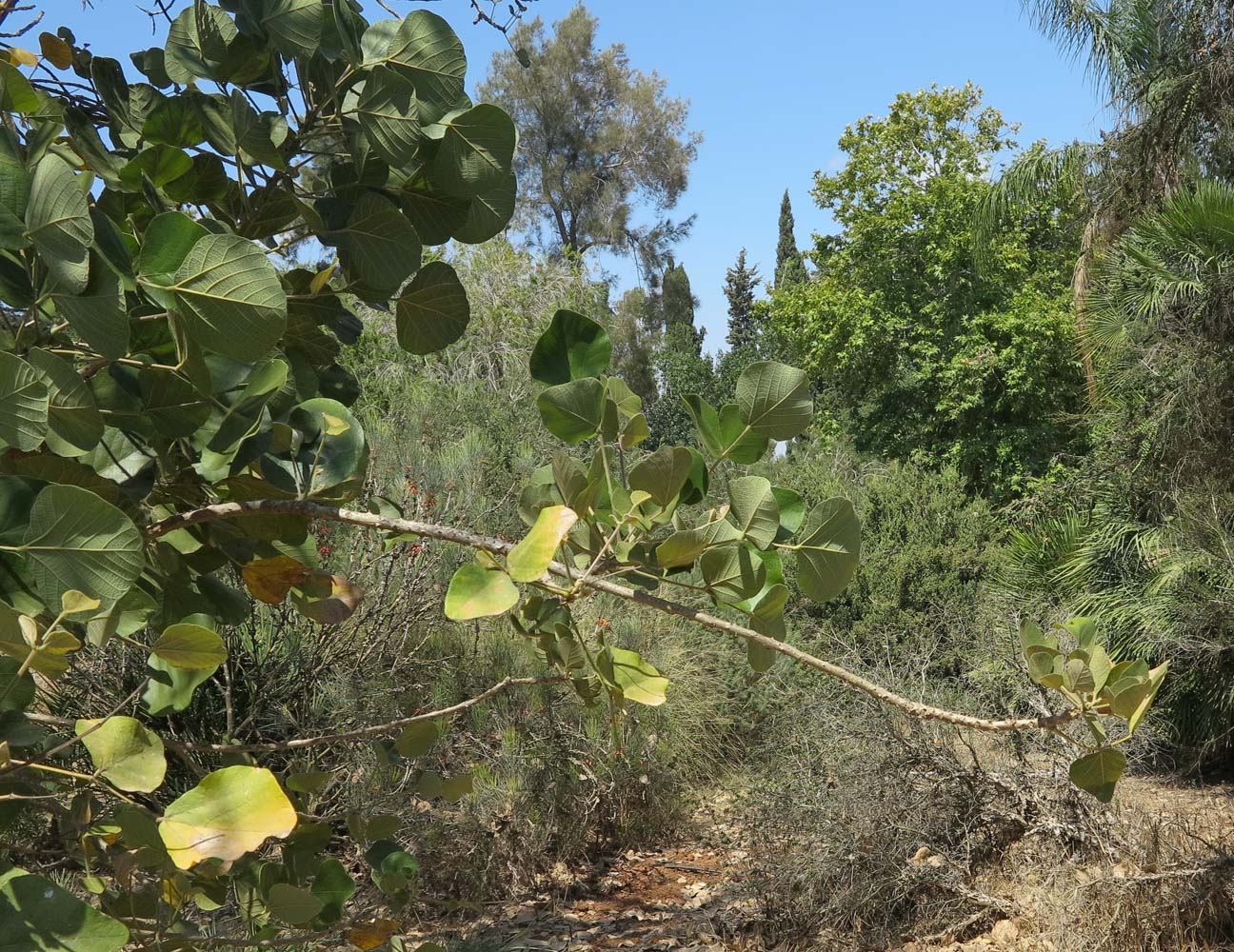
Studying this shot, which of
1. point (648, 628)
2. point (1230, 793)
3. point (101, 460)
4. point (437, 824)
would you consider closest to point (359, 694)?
point (437, 824)

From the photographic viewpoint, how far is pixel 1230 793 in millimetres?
5555

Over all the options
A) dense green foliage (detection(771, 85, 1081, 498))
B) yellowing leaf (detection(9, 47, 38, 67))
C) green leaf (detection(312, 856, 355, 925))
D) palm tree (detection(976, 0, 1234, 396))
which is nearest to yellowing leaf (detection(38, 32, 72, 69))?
yellowing leaf (detection(9, 47, 38, 67))

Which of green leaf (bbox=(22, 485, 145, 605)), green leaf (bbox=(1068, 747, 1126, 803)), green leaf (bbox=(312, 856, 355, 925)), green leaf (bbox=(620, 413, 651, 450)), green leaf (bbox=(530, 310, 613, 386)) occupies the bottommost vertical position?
green leaf (bbox=(1068, 747, 1126, 803))

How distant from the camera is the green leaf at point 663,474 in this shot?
656 mm

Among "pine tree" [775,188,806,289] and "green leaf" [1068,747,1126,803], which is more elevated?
"pine tree" [775,188,806,289]

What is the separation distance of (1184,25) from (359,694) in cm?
639

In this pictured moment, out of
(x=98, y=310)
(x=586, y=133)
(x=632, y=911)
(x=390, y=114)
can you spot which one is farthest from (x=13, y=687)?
(x=586, y=133)

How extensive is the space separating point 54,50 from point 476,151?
1.81 ft

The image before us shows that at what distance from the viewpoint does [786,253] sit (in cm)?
2942

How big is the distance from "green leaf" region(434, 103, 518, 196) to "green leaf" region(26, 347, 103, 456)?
0.30m

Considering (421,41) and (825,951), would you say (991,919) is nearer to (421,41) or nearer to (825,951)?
(825,951)

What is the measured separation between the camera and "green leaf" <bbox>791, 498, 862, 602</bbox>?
67 centimetres

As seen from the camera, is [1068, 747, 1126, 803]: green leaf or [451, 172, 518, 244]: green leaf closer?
[1068, 747, 1126, 803]: green leaf

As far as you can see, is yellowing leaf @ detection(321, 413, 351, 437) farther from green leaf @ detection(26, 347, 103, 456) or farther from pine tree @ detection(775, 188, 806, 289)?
pine tree @ detection(775, 188, 806, 289)
